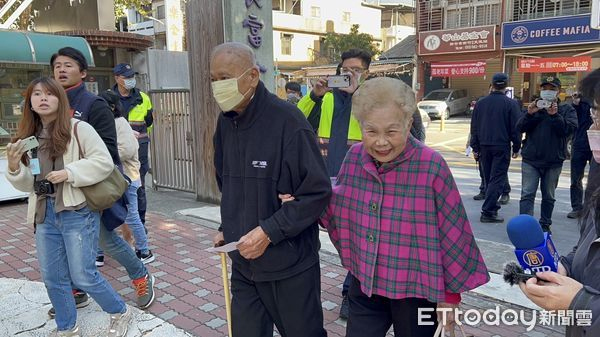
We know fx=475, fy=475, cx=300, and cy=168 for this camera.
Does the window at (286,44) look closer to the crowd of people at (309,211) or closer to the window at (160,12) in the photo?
the window at (160,12)

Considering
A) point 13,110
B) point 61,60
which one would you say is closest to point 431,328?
point 61,60

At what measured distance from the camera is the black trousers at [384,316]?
6.84ft

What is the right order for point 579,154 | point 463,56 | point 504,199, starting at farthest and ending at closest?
point 463,56
point 504,199
point 579,154

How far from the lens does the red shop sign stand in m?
25.8

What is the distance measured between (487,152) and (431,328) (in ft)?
15.2

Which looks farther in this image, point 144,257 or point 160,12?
point 160,12

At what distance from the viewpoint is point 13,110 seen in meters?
8.03

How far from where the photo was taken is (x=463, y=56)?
2666 centimetres

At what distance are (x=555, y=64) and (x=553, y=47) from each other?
1.04m

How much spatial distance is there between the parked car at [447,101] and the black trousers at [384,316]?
A: 23.1 m

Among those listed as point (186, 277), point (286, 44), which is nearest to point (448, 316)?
point (186, 277)

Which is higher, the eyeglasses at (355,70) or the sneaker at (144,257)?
the eyeglasses at (355,70)

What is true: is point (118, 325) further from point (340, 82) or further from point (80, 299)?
point (340, 82)

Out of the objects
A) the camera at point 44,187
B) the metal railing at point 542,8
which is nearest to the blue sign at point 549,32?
the metal railing at point 542,8
